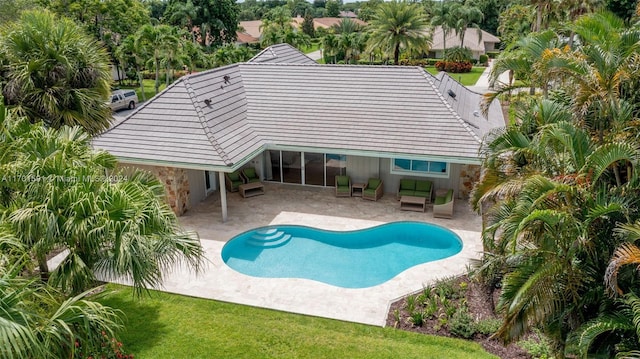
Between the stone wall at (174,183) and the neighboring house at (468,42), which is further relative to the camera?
the neighboring house at (468,42)

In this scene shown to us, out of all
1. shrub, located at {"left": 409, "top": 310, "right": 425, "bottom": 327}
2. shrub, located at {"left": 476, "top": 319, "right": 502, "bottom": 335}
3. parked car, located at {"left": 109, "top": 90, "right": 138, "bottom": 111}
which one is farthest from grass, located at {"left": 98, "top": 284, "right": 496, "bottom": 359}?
parked car, located at {"left": 109, "top": 90, "right": 138, "bottom": 111}

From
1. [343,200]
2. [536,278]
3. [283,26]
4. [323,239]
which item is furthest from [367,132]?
[283,26]

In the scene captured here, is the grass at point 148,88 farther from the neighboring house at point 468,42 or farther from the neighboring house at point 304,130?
the neighboring house at point 468,42

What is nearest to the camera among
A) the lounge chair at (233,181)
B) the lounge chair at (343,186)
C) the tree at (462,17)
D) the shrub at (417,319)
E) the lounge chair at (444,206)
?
the shrub at (417,319)

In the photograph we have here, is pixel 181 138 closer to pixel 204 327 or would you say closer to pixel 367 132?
pixel 367 132

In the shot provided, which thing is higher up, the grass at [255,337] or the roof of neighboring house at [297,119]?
the roof of neighboring house at [297,119]

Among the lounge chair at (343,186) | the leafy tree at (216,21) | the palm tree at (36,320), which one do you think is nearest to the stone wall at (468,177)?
the lounge chair at (343,186)

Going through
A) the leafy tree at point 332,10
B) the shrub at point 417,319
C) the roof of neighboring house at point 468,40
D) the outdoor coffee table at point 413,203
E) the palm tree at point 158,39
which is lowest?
the shrub at point 417,319
